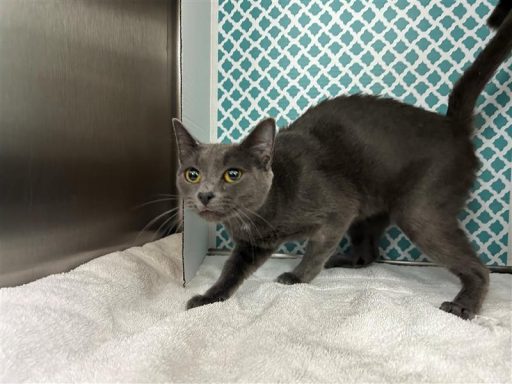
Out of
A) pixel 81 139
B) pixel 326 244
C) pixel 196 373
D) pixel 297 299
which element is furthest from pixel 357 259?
pixel 81 139

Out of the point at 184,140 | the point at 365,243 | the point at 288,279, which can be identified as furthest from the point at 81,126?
the point at 365,243

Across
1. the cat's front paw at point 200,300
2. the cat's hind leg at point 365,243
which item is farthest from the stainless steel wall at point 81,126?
the cat's hind leg at point 365,243

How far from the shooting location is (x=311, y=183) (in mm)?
1166

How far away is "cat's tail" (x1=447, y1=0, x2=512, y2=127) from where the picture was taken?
1103 mm

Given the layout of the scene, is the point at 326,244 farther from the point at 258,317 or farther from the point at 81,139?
the point at 81,139

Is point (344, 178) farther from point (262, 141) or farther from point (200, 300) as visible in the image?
point (200, 300)

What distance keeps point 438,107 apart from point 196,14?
902 millimetres

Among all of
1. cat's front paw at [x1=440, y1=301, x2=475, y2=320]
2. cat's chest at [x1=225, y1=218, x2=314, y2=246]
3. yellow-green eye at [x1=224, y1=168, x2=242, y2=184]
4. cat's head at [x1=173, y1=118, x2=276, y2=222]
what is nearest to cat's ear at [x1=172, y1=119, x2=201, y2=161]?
cat's head at [x1=173, y1=118, x2=276, y2=222]

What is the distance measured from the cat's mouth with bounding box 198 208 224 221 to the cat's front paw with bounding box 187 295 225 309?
203mm

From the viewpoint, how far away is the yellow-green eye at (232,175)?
102 centimetres

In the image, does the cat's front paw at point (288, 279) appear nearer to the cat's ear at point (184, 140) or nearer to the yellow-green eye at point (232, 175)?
the yellow-green eye at point (232, 175)

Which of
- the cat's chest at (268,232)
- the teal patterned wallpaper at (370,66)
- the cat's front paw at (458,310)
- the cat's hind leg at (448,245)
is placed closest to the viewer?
the cat's front paw at (458,310)

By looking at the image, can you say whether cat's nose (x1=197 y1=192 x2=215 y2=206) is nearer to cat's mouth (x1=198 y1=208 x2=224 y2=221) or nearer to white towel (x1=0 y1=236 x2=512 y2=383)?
cat's mouth (x1=198 y1=208 x2=224 y2=221)

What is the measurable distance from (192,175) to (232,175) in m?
0.11
